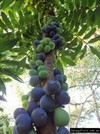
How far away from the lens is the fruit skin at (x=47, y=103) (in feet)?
4.78

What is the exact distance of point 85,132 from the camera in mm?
1991

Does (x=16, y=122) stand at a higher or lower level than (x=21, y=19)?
lower

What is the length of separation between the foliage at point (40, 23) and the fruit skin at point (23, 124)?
133 cm

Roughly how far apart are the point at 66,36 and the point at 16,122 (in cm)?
164

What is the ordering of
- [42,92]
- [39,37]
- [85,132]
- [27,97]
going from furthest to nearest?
[39,37]
[85,132]
[27,97]
[42,92]

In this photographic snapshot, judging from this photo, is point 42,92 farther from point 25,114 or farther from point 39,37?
point 39,37

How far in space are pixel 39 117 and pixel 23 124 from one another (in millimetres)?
87

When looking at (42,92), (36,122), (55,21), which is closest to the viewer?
(36,122)

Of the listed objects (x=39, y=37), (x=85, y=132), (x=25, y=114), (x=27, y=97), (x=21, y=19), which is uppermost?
(x=21, y=19)

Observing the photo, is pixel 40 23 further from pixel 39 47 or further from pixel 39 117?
pixel 39 117

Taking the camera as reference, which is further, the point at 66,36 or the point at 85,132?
the point at 66,36

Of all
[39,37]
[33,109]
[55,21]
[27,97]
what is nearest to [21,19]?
[39,37]

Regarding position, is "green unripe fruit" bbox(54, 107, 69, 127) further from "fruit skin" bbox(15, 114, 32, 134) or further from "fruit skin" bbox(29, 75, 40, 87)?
"fruit skin" bbox(29, 75, 40, 87)

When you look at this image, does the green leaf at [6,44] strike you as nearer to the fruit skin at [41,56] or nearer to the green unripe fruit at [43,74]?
the fruit skin at [41,56]
